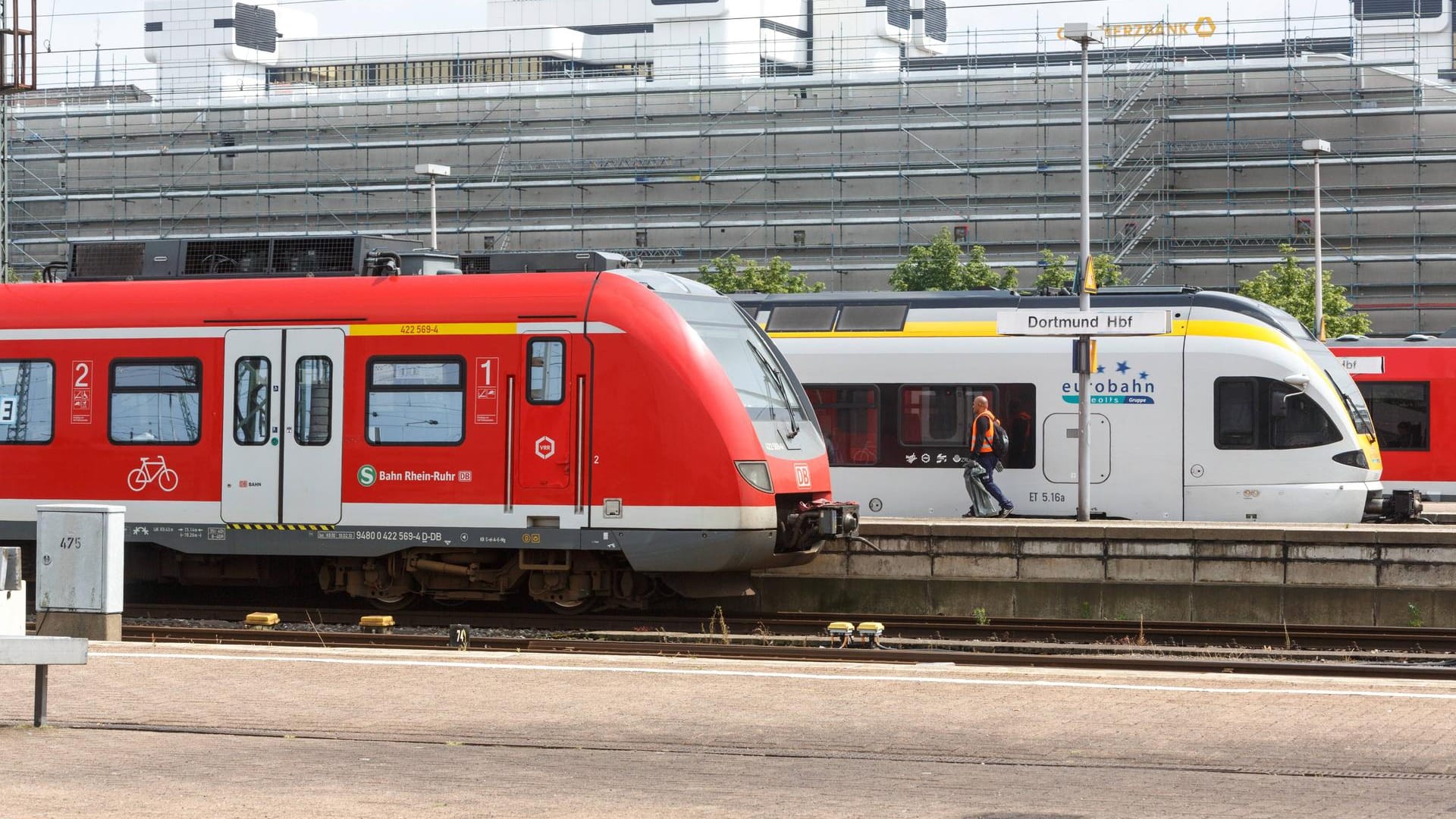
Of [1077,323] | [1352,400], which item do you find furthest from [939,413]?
[1352,400]

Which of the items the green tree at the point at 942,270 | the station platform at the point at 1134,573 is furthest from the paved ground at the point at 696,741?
the green tree at the point at 942,270

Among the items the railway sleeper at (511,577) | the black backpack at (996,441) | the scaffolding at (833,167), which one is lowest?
the railway sleeper at (511,577)

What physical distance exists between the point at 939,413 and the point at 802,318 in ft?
6.56

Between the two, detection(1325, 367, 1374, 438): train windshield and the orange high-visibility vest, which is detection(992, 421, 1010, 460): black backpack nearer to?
the orange high-visibility vest

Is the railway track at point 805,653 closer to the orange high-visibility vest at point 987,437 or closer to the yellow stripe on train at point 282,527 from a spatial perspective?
the yellow stripe on train at point 282,527

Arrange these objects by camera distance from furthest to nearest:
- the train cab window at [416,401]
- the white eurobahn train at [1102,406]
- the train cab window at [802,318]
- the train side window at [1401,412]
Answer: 1. the train side window at [1401,412]
2. the train cab window at [802,318]
3. the white eurobahn train at [1102,406]
4. the train cab window at [416,401]

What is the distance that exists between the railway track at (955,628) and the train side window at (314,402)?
1635 mm

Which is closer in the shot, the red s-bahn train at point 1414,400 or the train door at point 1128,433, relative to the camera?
the train door at point 1128,433

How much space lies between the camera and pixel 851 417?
21297 mm

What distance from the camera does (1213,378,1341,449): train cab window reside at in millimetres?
19344

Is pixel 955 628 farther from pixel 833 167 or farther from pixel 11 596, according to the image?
pixel 833 167

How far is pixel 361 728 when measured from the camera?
902 cm

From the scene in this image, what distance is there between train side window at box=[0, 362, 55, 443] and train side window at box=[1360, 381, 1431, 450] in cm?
2005

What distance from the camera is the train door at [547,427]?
581 inches
